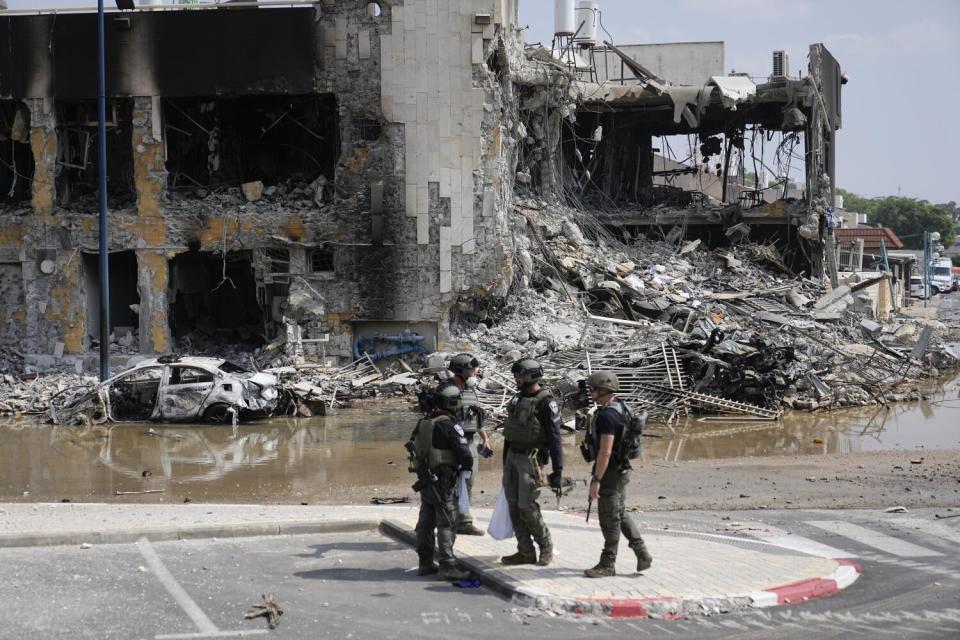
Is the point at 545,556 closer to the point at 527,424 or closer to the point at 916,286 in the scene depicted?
the point at 527,424

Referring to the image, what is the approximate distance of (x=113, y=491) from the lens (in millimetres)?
14500

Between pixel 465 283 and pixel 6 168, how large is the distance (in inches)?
502

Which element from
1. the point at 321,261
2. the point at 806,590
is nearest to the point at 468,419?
the point at 806,590

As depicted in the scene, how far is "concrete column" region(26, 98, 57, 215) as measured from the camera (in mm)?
26125

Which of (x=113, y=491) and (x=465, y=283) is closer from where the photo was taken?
(x=113, y=491)

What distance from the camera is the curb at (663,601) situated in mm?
7922

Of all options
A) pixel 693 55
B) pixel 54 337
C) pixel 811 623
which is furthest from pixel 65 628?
pixel 693 55

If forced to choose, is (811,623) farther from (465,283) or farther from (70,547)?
(465,283)

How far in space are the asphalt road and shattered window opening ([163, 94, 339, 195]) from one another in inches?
714

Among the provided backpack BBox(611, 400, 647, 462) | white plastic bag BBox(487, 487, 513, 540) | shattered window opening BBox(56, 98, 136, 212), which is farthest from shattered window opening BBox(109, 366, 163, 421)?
backpack BBox(611, 400, 647, 462)

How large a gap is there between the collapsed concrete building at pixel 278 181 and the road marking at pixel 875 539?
14.3m

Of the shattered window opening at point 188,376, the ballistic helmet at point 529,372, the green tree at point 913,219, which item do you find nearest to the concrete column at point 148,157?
the shattered window opening at point 188,376

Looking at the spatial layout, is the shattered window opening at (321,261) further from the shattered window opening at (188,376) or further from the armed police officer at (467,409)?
the armed police officer at (467,409)

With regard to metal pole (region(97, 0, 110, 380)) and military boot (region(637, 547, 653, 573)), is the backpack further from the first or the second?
metal pole (region(97, 0, 110, 380))
